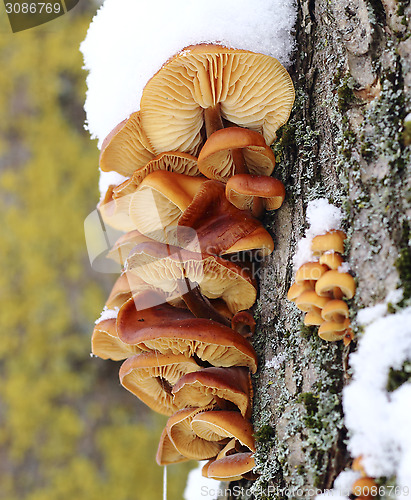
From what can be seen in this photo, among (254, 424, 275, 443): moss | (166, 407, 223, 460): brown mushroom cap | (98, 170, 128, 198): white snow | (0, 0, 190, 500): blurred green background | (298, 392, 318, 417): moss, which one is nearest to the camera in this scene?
(298, 392, 318, 417): moss

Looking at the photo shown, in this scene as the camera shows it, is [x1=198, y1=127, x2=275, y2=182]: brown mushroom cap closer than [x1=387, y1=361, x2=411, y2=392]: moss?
No

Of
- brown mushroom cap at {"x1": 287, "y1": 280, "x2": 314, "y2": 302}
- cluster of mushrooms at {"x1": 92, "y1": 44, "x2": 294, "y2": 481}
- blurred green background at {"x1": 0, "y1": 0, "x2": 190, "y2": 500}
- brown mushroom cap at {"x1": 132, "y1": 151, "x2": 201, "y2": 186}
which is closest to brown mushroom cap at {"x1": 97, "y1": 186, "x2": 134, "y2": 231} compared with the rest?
cluster of mushrooms at {"x1": 92, "y1": 44, "x2": 294, "y2": 481}

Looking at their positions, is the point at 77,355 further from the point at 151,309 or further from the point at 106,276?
the point at 151,309

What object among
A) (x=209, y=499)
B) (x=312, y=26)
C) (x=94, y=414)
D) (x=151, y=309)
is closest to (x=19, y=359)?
(x=94, y=414)

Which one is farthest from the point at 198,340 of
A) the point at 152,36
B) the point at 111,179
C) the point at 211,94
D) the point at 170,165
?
the point at 152,36

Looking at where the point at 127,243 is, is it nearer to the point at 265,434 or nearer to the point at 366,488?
the point at 265,434

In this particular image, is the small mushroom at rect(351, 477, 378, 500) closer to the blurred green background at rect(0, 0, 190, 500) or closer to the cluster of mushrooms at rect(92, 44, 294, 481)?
the cluster of mushrooms at rect(92, 44, 294, 481)

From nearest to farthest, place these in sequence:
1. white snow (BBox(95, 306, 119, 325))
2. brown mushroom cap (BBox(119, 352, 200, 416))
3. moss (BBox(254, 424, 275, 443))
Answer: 1. moss (BBox(254, 424, 275, 443))
2. brown mushroom cap (BBox(119, 352, 200, 416))
3. white snow (BBox(95, 306, 119, 325))
